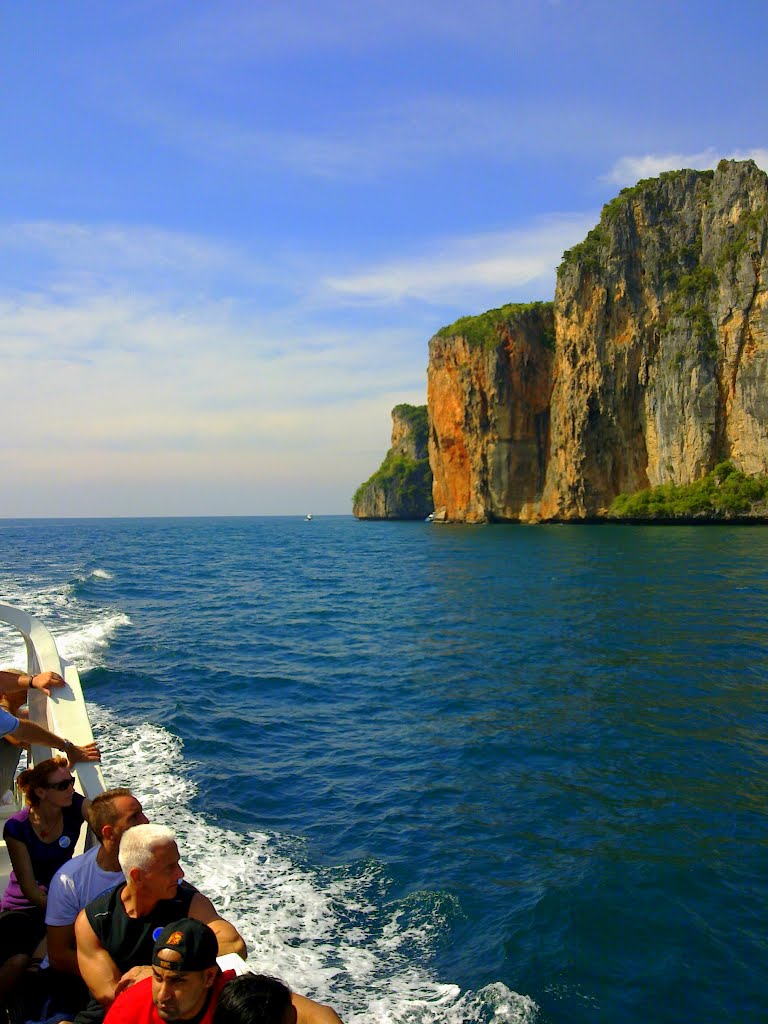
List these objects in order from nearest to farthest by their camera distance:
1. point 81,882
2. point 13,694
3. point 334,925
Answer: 1. point 81,882
2. point 13,694
3. point 334,925

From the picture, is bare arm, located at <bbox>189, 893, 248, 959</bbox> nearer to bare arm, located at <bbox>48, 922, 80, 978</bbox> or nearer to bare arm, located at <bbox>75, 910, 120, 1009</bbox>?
bare arm, located at <bbox>75, 910, 120, 1009</bbox>

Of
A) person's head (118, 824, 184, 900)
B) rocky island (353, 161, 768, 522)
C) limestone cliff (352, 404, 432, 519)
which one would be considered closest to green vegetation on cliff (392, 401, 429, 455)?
limestone cliff (352, 404, 432, 519)

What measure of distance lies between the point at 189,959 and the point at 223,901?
5041 millimetres

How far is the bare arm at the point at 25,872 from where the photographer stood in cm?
415

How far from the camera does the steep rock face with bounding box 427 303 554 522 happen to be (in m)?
81.0

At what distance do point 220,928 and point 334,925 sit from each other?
3679mm

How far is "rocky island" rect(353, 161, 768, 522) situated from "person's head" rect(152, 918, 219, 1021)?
60506mm

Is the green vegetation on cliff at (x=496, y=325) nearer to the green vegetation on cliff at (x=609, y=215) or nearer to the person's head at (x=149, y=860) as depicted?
the green vegetation on cliff at (x=609, y=215)

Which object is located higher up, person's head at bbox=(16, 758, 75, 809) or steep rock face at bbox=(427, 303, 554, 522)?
steep rock face at bbox=(427, 303, 554, 522)

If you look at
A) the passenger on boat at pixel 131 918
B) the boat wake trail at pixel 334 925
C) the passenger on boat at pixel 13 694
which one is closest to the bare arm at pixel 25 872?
the passenger on boat at pixel 131 918

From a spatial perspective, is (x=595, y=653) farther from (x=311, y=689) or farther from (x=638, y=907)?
(x=638, y=907)

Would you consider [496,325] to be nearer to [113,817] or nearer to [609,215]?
[609,215]

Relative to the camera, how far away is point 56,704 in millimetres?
5707

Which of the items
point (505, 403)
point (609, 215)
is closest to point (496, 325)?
point (505, 403)
